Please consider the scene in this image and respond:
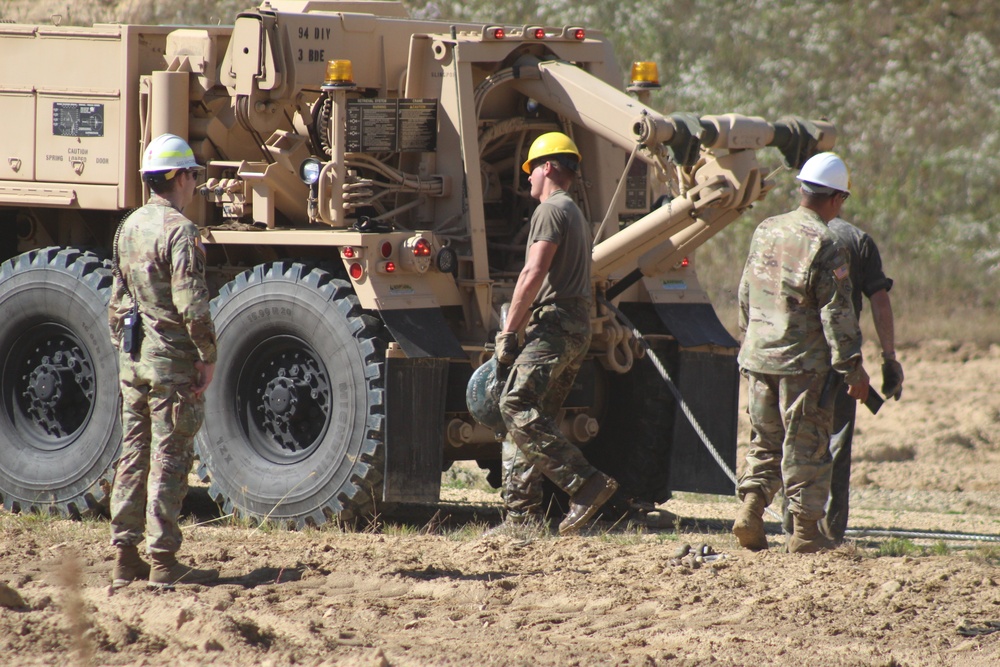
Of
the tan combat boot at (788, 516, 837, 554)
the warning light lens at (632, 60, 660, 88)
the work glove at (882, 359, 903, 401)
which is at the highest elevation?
the warning light lens at (632, 60, 660, 88)

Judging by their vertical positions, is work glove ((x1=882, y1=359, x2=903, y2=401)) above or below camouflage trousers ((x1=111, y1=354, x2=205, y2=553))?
above

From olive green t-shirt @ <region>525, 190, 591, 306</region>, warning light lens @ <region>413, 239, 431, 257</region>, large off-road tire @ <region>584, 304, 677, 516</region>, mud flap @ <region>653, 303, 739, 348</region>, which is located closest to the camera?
olive green t-shirt @ <region>525, 190, 591, 306</region>

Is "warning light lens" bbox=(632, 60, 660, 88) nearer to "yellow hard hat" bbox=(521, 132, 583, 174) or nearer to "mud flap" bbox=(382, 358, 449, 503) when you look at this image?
"yellow hard hat" bbox=(521, 132, 583, 174)

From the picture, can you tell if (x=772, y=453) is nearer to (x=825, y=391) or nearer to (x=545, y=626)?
(x=825, y=391)

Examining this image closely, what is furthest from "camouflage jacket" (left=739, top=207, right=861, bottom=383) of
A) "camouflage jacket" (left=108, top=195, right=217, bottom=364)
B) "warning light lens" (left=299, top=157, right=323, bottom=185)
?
"camouflage jacket" (left=108, top=195, right=217, bottom=364)

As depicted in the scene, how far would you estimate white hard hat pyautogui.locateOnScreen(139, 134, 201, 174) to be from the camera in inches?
260

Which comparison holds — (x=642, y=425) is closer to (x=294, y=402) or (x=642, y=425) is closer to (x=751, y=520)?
(x=751, y=520)

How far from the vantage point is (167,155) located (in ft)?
21.6

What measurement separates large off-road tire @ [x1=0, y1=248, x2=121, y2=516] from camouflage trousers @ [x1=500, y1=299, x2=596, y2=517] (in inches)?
99.7

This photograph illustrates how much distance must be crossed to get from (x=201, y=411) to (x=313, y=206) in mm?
2010

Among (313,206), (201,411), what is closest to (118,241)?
(201,411)

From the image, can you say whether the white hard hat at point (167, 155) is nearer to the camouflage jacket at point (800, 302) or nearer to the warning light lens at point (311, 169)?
the warning light lens at point (311, 169)

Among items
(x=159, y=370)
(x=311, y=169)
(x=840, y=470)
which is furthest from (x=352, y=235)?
(x=840, y=470)

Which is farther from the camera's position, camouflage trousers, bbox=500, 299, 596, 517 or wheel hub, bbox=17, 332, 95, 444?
wheel hub, bbox=17, 332, 95, 444
